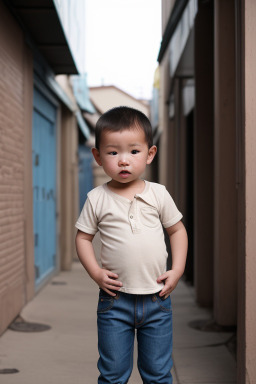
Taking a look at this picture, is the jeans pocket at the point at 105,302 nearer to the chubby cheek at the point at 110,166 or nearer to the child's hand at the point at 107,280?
the child's hand at the point at 107,280

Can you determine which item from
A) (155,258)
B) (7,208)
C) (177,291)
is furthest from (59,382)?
(177,291)

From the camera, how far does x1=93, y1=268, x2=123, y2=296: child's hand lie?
8.13 feet

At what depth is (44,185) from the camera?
26.9 ft

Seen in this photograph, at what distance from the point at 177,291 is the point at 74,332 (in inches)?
99.2

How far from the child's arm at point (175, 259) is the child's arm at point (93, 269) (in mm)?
202

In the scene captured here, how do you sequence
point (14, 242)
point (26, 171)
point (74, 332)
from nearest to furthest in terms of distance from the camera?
point (74, 332) < point (14, 242) < point (26, 171)

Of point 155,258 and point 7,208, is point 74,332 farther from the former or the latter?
point 155,258

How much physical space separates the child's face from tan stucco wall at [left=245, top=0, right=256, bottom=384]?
0.78 m

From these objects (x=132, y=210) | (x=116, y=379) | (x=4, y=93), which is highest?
(x=4, y=93)

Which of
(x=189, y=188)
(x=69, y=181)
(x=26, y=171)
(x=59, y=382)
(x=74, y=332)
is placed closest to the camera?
(x=59, y=382)

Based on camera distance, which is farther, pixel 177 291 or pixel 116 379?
pixel 177 291

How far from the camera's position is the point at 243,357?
3113 millimetres

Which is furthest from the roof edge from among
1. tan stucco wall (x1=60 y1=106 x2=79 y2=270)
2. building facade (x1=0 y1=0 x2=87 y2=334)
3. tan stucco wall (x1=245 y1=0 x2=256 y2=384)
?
tan stucco wall (x1=60 y1=106 x2=79 y2=270)

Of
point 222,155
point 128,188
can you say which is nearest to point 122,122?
point 128,188
